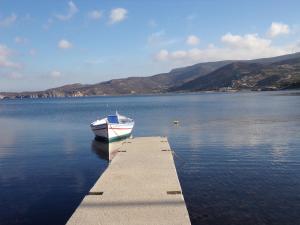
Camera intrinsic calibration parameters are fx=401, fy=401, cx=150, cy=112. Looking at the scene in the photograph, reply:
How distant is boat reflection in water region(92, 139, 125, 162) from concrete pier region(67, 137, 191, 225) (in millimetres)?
10104

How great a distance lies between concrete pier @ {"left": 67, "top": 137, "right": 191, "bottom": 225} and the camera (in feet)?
41.6

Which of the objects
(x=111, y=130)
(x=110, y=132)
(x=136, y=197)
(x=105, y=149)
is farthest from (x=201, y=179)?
(x=111, y=130)

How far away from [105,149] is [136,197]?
2248 cm

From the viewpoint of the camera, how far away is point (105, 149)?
3728cm

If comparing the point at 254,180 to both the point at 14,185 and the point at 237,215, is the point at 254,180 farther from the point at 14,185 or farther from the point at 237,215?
the point at 14,185

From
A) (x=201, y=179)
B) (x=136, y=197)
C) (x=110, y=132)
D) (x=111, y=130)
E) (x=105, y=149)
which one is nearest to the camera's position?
(x=136, y=197)

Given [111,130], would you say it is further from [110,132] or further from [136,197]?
[136,197]

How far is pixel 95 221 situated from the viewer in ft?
41.0

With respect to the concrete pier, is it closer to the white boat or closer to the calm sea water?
the calm sea water

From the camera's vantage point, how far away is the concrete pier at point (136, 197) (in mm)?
12689

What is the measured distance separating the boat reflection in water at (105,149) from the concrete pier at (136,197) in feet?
33.1

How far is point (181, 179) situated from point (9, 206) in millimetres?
9446

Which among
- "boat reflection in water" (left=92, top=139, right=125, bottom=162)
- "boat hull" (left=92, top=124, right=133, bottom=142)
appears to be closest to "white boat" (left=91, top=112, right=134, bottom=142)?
"boat hull" (left=92, top=124, right=133, bottom=142)

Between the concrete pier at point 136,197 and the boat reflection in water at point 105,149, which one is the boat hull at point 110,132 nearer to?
the boat reflection in water at point 105,149
